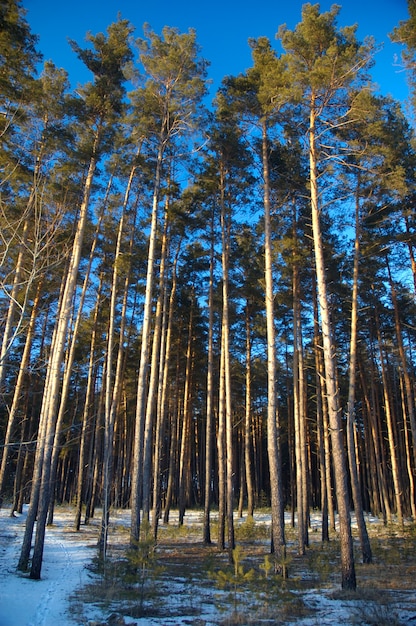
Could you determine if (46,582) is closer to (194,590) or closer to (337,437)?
(194,590)

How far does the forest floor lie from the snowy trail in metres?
0.02

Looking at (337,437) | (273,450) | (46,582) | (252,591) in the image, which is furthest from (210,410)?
(46,582)

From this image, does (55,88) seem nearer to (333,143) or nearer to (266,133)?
(266,133)

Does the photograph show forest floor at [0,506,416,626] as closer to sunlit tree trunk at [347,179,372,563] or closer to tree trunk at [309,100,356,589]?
tree trunk at [309,100,356,589]

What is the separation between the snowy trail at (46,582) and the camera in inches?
263

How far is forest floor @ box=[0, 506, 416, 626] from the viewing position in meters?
6.72

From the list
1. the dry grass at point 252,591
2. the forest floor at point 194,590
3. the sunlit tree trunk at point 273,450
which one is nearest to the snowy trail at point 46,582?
the forest floor at point 194,590

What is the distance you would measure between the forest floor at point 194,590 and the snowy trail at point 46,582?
0.06 feet

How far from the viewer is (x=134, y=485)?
35.5ft

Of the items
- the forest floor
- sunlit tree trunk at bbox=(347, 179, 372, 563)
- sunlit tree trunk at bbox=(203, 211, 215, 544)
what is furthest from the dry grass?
sunlit tree trunk at bbox=(203, 211, 215, 544)

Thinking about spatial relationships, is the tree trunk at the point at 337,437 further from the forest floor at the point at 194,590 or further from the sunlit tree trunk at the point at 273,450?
the sunlit tree trunk at the point at 273,450

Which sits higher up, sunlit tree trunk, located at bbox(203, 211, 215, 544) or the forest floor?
sunlit tree trunk, located at bbox(203, 211, 215, 544)

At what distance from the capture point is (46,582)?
9.26 metres

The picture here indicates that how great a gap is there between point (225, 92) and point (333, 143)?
13.8 feet
